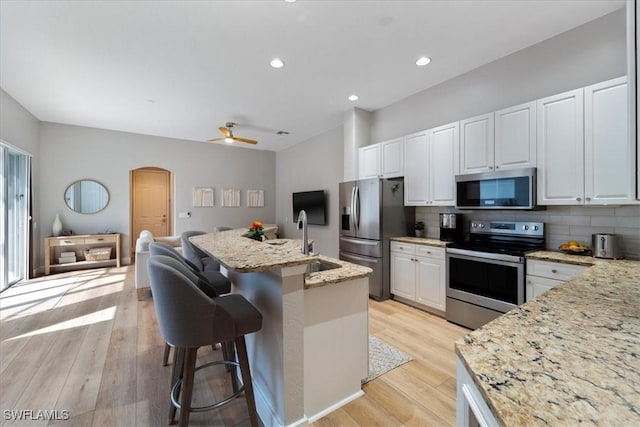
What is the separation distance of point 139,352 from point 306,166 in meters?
4.96

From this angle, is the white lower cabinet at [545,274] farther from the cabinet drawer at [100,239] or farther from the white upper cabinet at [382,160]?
the cabinet drawer at [100,239]

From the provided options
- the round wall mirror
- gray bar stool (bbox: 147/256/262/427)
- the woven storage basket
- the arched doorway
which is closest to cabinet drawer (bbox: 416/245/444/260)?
gray bar stool (bbox: 147/256/262/427)

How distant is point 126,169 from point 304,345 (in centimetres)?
635

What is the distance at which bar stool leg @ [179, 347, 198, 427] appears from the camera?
1.40 metres

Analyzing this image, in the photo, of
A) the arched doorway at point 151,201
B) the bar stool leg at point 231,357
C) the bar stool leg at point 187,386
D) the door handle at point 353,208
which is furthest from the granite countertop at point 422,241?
the arched doorway at point 151,201

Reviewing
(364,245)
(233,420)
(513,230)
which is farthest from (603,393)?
(364,245)

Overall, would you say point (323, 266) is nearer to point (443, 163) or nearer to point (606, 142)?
point (443, 163)

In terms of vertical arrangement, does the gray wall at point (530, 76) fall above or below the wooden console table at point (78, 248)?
above

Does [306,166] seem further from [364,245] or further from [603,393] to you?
[603,393]

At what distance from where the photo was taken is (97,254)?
557 centimetres

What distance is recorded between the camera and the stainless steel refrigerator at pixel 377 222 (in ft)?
12.2

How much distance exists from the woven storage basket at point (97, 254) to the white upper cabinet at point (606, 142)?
300 inches

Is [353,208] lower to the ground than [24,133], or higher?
lower

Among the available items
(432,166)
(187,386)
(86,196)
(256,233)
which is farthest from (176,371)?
(86,196)
